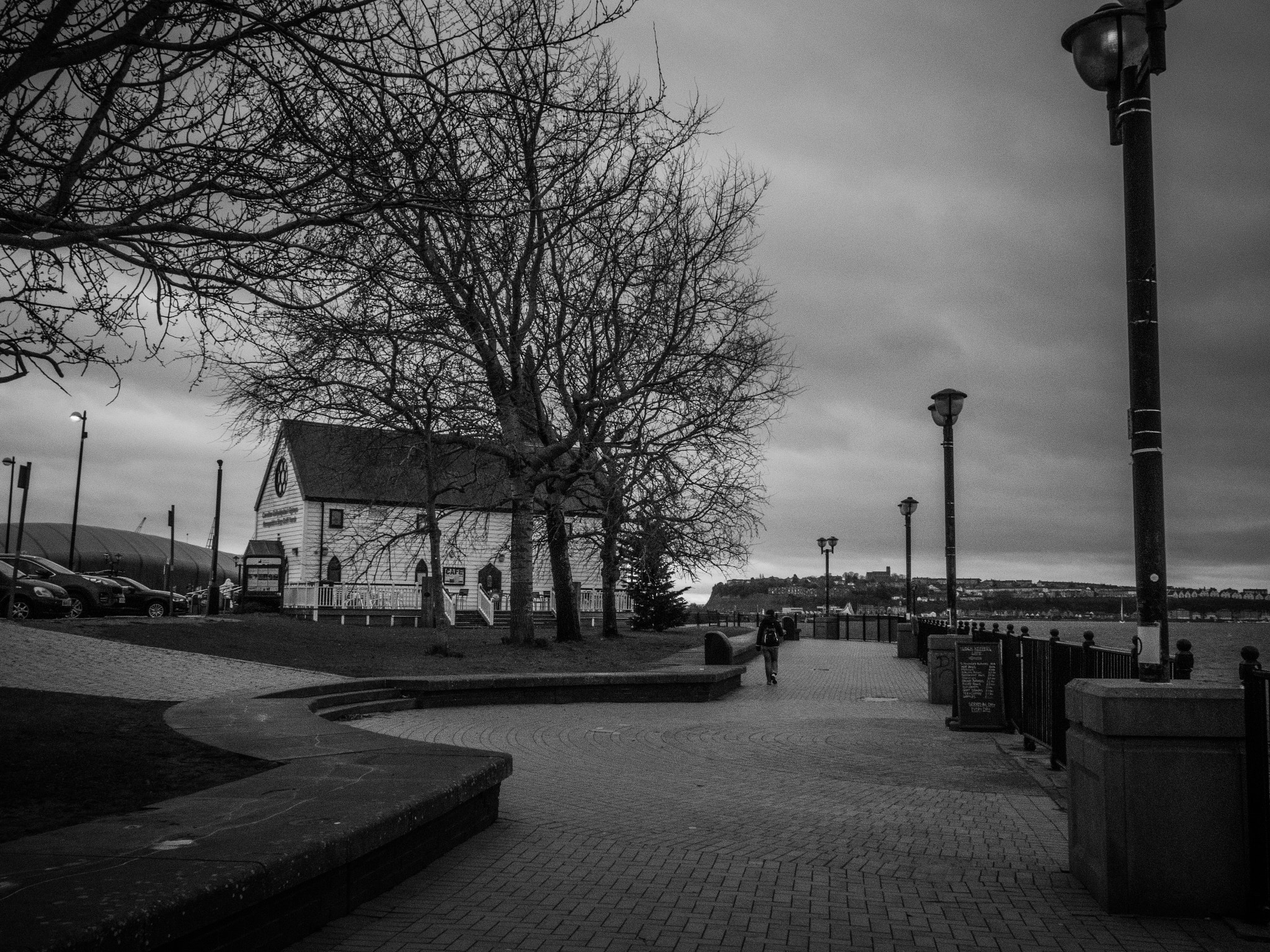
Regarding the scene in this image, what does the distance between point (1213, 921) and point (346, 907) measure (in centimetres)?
435

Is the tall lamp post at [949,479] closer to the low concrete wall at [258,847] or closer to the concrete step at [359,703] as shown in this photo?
the concrete step at [359,703]

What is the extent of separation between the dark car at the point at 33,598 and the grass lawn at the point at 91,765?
2112cm

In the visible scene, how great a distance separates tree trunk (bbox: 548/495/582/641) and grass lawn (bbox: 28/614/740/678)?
1.94ft

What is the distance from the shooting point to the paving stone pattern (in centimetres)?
516

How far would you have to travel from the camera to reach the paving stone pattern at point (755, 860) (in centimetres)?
516

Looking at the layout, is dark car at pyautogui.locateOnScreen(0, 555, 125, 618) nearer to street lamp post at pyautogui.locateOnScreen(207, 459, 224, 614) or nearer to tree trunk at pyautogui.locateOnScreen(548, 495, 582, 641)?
street lamp post at pyautogui.locateOnScreen(207, 459, 224, 614)

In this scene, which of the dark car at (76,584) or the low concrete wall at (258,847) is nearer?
the low concrete wall at (258,847)

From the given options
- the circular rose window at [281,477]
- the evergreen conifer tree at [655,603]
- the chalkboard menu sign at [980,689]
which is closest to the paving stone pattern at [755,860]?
the chalkboard menu sign at [980,689]

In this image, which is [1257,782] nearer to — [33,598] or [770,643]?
[770,643]

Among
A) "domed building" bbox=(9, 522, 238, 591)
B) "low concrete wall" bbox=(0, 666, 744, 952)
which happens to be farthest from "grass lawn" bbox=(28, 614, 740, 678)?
"domed building" bbox=(9, 522, 238, 591)

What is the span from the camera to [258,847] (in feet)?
15.3

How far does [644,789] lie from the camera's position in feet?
31.3

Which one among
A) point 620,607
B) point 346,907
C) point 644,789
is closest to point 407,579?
point 620,607

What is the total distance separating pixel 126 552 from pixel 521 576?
82771mm
